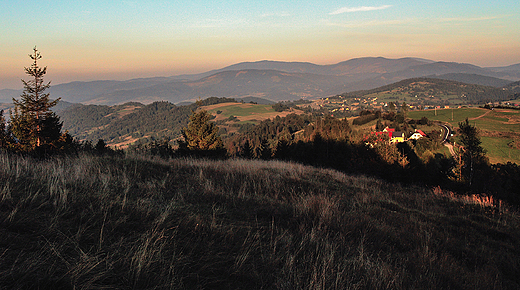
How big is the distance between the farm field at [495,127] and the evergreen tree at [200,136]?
246 feet

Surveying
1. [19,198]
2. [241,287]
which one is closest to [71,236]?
[19,198]

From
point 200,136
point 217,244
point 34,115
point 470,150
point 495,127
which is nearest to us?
point 217,244

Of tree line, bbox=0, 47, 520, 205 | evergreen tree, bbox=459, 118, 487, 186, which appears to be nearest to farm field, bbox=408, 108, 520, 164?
tree line, bbox=0, 47, 520, 205

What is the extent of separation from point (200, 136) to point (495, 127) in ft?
381

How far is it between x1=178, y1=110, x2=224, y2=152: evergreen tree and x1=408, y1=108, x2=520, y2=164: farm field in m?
75.0

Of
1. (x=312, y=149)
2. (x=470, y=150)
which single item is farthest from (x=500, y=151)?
(x=312, y=149)

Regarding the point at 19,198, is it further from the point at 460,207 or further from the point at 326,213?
the point at 460,207

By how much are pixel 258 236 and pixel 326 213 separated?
1765 mm

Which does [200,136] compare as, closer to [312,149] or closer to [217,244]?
[312,149]

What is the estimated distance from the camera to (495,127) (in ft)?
328

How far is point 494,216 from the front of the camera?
7.57m

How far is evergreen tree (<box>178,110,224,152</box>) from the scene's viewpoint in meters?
34.9

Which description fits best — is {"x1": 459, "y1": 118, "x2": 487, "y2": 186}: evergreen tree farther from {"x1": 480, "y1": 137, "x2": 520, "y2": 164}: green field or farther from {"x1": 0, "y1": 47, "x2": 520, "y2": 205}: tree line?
{"x1": 480, "y1": 137, "x2": 520, "y2": 164}: green field

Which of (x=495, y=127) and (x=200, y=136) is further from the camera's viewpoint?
(x=495, y=127)
